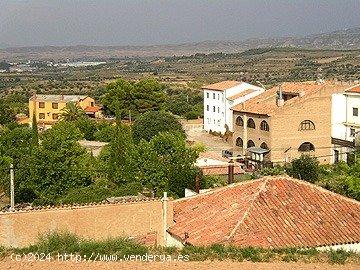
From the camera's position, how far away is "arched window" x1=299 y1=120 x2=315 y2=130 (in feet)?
133

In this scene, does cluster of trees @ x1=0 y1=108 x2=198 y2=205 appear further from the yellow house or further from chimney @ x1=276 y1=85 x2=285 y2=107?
the yellow house

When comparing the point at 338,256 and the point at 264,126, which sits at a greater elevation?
the point at 338,256

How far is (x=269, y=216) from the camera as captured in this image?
17.6 meters

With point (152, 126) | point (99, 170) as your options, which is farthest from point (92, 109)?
point (99, 170)

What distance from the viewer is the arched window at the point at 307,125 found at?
4066 cm

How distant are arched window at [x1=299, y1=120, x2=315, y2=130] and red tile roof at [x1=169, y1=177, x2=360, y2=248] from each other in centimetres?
2146

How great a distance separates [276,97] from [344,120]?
463 cm

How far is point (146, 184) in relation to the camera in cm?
2836

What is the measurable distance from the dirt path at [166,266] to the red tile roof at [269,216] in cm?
246

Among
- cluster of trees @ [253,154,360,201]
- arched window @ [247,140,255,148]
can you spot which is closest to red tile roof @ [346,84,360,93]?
cluster of trees @ [253,154,360,201]

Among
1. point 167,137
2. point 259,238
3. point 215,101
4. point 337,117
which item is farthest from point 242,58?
point 259,238

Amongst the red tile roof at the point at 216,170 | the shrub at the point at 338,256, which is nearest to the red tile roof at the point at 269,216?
the shrub at the point at 338,256

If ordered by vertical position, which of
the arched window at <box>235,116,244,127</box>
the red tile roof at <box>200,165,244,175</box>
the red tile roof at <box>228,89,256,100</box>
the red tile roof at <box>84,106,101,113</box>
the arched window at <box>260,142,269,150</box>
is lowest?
the red tile roof at <box>200,165,244,175</box>

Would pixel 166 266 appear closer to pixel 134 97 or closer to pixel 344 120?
pixel 344 120
